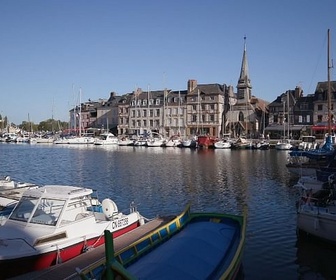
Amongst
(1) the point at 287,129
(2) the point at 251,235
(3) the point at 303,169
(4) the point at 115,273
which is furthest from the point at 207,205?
(1) the point at 287,129

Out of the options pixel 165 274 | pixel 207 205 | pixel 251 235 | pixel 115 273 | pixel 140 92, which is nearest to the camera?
pixel 115 273

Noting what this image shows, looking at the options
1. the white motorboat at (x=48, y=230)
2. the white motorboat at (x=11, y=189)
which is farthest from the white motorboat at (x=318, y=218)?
the white motorboat at (x=11, y=189)

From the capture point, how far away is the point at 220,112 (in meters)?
109

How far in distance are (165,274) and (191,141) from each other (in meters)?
85.5

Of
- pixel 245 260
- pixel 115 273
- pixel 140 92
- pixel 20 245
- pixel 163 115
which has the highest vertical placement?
pixel 140 92

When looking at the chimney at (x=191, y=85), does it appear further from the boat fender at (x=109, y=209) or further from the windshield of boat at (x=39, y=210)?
the windshield of boat at (x=39, y=210)

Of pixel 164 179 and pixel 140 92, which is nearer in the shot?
pixel 164 179

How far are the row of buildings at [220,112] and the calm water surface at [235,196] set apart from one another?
52.0 meters

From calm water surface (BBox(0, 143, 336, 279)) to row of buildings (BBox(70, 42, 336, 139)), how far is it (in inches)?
2047

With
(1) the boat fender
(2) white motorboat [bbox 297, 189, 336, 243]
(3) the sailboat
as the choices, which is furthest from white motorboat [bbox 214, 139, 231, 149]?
(1) the boat fender

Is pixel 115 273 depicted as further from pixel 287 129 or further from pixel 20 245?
pixel 287 129

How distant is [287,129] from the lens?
3844 inches

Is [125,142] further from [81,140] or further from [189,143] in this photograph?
[189,143]

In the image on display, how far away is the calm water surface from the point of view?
Result: 15.6m
